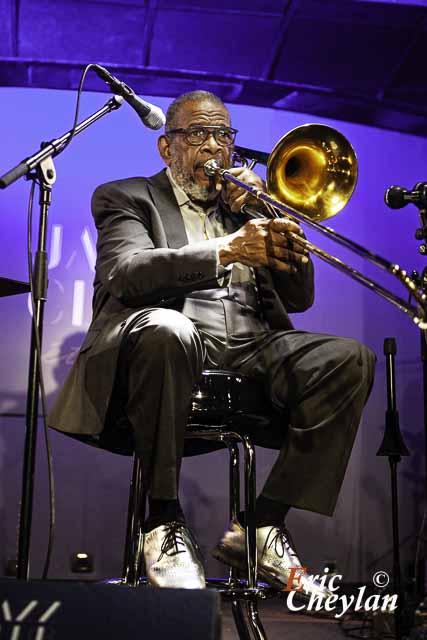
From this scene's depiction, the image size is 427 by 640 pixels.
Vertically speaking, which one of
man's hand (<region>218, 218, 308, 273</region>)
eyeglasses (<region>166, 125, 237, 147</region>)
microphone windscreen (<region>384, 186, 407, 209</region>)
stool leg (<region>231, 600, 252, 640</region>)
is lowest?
stool leg (<region>231, 600, 252, 640</region>)

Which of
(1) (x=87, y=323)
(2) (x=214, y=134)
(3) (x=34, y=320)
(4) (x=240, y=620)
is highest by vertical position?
(2) (x=214, y=134)

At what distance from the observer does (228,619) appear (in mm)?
3191

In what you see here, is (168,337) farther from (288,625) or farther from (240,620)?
(288,625)

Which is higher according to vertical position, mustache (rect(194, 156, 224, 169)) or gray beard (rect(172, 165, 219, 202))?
mustache (rect(194, 156, 224, 169))

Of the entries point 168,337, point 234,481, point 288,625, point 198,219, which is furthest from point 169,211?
point 288,625

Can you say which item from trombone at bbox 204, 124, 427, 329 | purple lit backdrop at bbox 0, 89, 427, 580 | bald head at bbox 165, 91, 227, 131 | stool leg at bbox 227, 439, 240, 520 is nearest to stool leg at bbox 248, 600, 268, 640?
stool leg at bbox 227, 439, 240, 520

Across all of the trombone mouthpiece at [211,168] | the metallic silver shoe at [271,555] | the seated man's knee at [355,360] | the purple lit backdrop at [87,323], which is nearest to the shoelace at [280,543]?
the metallic silver shoe at [271,555]

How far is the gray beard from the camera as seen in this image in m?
2.92

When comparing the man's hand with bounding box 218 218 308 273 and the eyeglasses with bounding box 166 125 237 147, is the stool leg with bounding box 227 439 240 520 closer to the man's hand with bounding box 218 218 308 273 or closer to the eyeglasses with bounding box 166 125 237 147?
the man's hand with bounding box 218 218 308 273

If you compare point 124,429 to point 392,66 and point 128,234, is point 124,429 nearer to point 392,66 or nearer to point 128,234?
point 128,234

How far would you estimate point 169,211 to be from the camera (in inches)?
112

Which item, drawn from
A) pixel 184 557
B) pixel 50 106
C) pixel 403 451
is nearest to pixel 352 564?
pixel 403 451

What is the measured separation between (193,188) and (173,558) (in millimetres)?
1393

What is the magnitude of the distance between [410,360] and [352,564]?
1145mm
